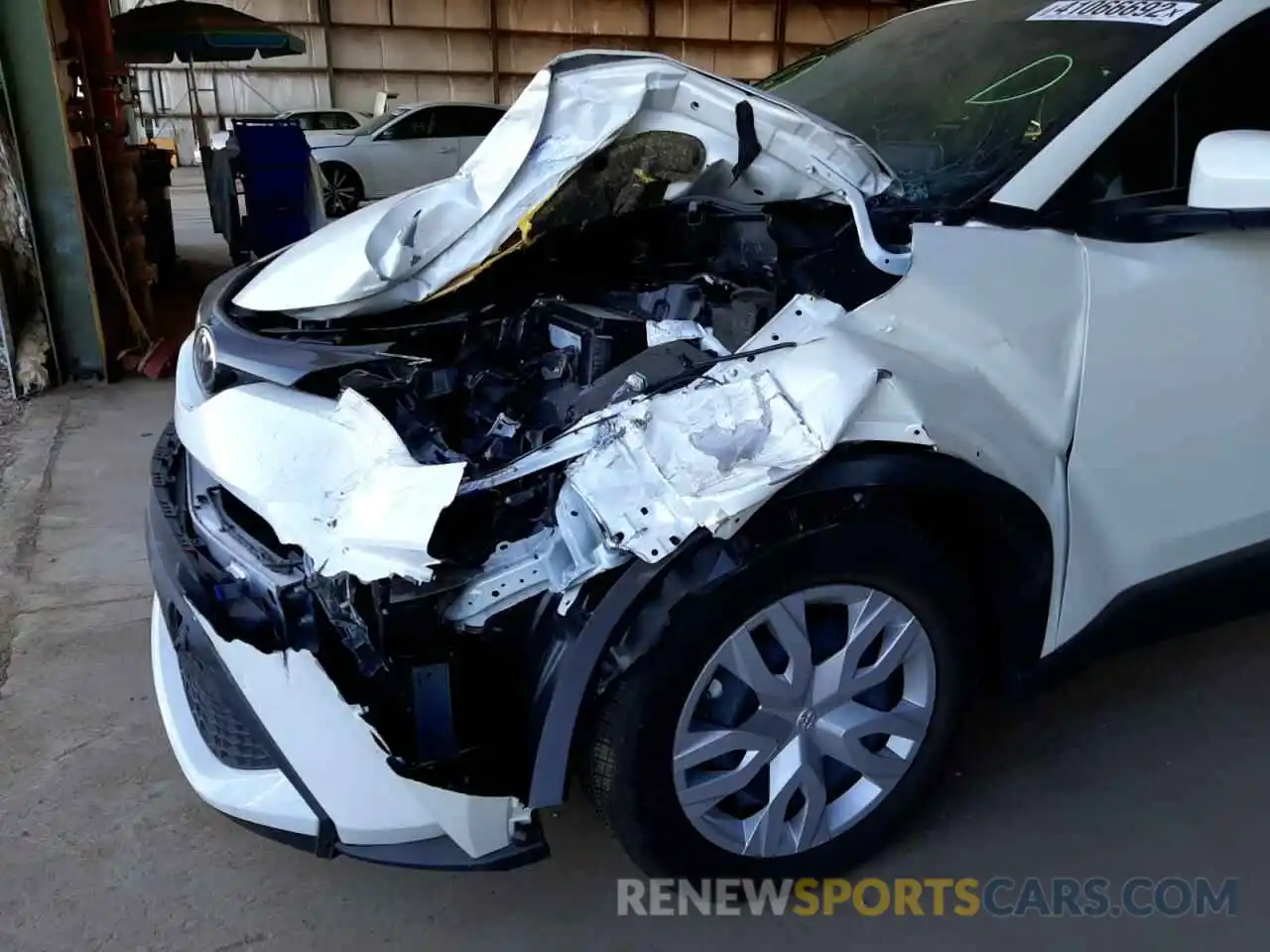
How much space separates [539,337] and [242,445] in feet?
2.20

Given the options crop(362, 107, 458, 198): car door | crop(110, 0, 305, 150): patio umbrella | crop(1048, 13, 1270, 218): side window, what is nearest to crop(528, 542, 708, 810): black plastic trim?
crop(1048, 13, 1270, 218): side window

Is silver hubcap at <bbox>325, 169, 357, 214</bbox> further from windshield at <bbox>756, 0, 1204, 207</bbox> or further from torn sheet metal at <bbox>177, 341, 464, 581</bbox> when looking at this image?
torn sheet metal at <bbox>177, 341, 464, 581</bbox>

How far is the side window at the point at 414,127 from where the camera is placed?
13008 millimetres

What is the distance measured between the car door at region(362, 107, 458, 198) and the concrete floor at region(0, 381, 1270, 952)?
1121 cm

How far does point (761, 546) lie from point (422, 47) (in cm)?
1916

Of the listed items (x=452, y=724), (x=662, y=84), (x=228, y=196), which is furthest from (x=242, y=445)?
(x=228, y=196)

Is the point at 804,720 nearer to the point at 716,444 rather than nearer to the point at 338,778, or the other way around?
the point at 716,444

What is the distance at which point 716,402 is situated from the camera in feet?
5.06

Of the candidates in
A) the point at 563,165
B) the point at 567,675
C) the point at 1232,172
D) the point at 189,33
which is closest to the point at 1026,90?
the point at 1232,172

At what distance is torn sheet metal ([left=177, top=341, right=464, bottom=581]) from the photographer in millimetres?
1416

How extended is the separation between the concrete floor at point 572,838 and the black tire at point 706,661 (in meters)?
0.17

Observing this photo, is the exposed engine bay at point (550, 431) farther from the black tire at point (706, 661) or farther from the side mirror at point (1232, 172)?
the side mirror at point (1232, 172)

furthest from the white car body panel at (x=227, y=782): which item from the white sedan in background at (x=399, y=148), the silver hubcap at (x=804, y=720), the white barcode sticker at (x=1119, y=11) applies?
the white sedan in background at (x=399, y=148)

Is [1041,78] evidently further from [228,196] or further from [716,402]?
[228,196]
